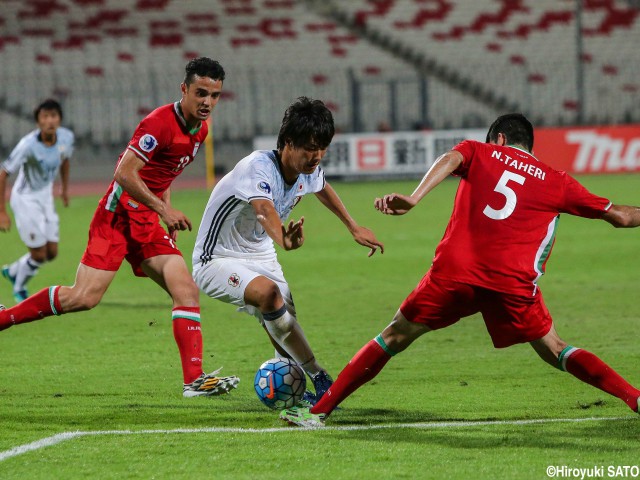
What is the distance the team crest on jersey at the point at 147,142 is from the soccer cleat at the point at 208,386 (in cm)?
153

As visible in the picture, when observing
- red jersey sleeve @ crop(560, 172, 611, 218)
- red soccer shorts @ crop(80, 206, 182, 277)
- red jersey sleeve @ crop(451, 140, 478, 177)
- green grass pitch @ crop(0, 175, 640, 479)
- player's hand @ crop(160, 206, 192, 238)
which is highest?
red jersey sleeve @ crop(451, 140, 478, 177)

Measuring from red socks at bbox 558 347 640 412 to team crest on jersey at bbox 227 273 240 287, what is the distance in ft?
6.38

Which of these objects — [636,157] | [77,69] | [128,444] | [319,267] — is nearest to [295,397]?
[128,444]

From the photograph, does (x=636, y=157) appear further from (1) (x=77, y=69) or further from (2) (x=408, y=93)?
(1) (x=77, y=69)

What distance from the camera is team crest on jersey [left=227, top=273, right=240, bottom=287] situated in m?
6.46

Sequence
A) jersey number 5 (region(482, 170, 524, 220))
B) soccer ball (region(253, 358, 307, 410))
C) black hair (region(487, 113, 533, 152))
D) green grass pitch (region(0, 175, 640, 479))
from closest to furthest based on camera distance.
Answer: green grass pitch (region(0, 175, 640, 479)) → jersey number 5 (region(482, 170, 524, 220)) → black hair (region(487, 113, 533, 152)) → soccer ball (region(253, 358, 307, 410))

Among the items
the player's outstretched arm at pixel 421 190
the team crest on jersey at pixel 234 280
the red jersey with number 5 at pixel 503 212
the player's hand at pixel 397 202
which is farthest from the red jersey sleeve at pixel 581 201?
the team crest on jersey at pixel 234 280

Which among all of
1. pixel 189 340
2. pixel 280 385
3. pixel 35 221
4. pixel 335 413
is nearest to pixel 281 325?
pixel 280 385

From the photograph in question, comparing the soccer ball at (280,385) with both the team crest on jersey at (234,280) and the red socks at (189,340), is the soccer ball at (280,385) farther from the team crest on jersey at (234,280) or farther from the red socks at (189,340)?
the red socks at (189,340)

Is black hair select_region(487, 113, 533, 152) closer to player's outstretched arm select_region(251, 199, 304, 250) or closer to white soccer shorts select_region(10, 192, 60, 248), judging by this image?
player's outstretched arm select_region(251, 199, 304, 250)

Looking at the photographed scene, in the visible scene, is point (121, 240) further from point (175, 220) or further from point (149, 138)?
point (175, 220)

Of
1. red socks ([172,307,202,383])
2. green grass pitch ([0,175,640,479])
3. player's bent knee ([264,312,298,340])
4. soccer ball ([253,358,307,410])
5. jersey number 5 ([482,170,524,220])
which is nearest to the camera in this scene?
green grass pitch ([0,175,640,479])

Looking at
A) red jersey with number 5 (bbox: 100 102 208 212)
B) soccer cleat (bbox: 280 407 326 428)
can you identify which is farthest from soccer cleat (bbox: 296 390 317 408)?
red jersey with number 5 (bbox: 100 102 208 212)

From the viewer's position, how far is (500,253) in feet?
18.9
